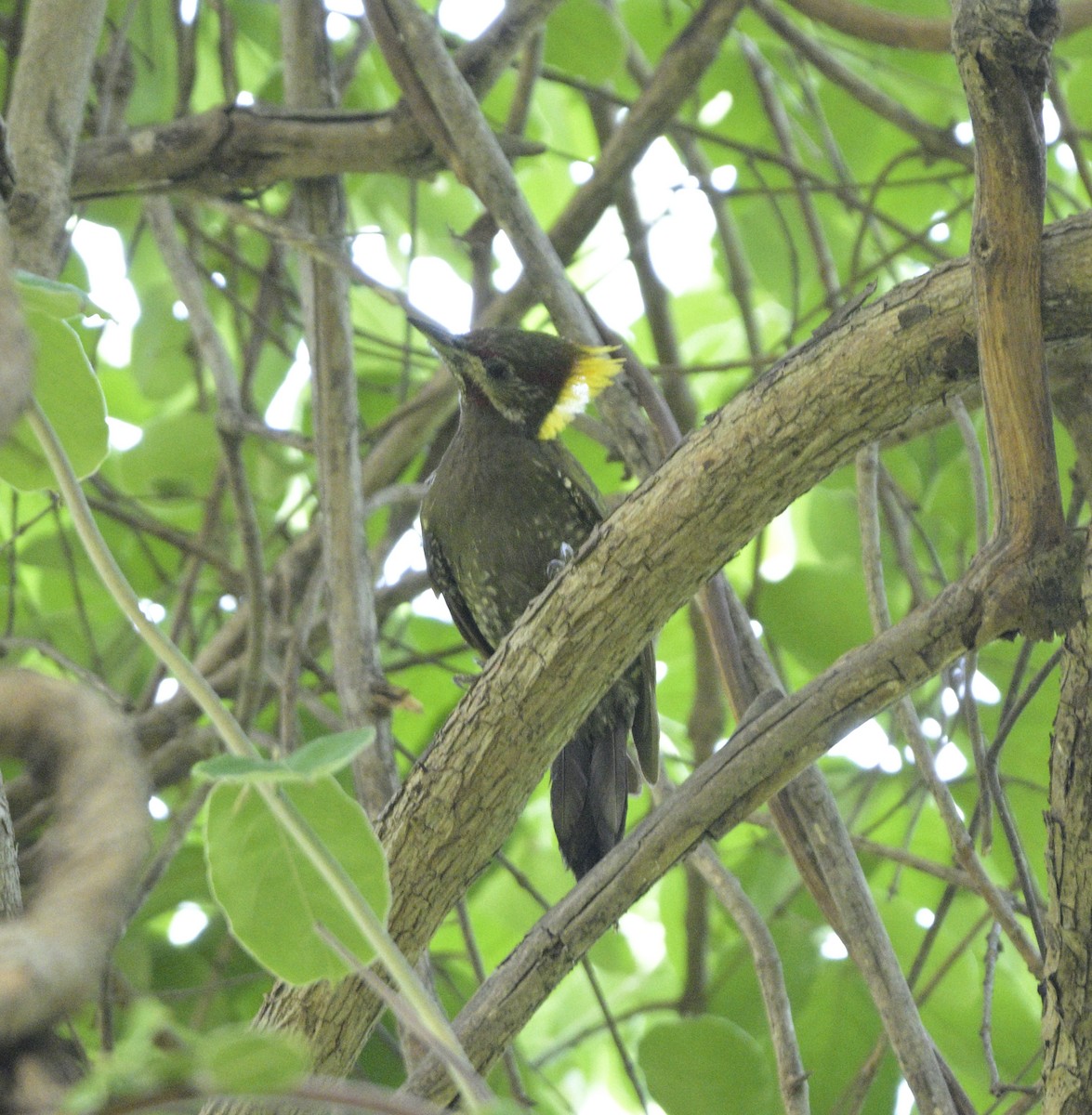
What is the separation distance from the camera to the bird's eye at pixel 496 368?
10.2ft

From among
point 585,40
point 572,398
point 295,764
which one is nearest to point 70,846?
point 295,764

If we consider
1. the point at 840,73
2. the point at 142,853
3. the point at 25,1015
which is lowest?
the point at 25,1015

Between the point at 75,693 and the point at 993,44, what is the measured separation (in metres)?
1.01

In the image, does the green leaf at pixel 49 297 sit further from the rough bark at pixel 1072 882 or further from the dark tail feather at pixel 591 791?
the dark tail feather at pixel 591 791

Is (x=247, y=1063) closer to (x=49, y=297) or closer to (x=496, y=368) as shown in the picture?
(x=49, y=297)

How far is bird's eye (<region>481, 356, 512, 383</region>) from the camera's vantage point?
3.10 m

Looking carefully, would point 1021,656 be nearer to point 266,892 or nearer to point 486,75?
point 266,892

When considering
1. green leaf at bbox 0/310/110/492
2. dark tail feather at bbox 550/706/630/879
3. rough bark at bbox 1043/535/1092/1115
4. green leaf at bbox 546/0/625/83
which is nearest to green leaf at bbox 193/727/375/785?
green leaf at bbox 0/310/110/492

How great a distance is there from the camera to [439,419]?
11.5 feet

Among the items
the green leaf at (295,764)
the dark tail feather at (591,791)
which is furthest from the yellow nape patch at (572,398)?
the green leaf at (295,764)

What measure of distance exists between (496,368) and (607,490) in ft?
1.72

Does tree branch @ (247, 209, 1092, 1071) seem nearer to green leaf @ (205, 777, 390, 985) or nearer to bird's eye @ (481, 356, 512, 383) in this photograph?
green leaf @ (205, 777, 390, 985)

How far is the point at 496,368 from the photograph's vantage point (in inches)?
123

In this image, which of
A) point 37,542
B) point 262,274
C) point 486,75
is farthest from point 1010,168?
point 37,542
